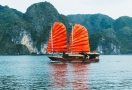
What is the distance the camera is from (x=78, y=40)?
312 feet

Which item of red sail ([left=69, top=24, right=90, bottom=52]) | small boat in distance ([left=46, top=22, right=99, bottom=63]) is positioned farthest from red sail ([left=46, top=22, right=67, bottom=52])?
red sail ([left=69, top=24, right=90, bottom=52])

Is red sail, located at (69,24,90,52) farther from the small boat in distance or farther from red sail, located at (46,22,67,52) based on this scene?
red sail, located at (46,22,67,52)

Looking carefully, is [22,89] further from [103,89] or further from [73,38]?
[73,38]

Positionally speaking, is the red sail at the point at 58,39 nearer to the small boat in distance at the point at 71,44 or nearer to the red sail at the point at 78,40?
the small boat in distance at the point at 71,44

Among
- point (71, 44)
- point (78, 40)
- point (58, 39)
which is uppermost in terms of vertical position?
point (58, 39)

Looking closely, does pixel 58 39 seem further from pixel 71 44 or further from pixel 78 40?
pixel 78 40

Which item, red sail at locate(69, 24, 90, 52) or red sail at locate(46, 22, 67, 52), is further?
red sail at locate(46, 22, 67, 52)

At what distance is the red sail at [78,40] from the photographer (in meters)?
94.3

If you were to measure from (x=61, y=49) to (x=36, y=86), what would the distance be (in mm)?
57381

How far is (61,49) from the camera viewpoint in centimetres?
9500

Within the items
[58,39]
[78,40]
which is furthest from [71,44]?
[58,39]

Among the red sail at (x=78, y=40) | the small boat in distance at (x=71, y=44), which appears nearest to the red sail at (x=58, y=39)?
the small boat in distance at (x=71, y=44)

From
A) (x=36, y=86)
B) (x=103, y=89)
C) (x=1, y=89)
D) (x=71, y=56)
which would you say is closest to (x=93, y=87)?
(x=103, y=89)

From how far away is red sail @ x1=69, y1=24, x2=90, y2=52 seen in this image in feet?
309
